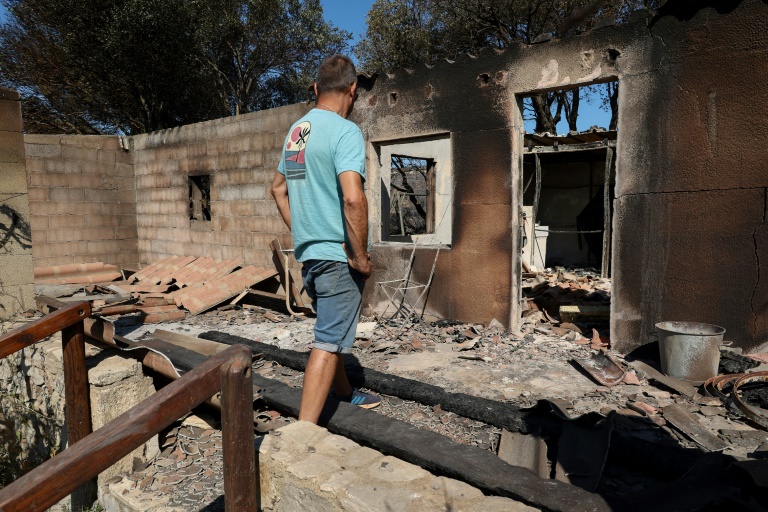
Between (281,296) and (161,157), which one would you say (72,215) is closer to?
(161,157)

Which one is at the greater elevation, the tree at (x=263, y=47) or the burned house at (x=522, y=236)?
the tree at (x=263, y=47)

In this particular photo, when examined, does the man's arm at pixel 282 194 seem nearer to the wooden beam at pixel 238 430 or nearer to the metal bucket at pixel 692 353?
the wooden beam at pixel 238 430

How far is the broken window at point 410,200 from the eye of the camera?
12773mm

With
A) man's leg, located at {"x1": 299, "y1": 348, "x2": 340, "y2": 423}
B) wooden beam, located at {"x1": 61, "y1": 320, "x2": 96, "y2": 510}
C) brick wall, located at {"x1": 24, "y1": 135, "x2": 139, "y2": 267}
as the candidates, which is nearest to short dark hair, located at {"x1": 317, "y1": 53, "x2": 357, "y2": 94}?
man's leg, located at {"x1": 299, "y1": 348, "x2": 340, "y2": 423}

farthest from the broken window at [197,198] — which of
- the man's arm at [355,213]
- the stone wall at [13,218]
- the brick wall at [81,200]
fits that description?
the man's arm at [355,213]

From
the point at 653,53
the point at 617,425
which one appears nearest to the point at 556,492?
the point at 617,425

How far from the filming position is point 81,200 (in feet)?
34.4

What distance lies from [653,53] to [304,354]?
421 cm

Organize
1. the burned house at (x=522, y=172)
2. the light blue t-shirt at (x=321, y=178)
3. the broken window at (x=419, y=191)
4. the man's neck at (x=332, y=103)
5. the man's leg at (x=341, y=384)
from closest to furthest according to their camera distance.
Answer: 1. the light blue t-shirt at (x=321, y=178)
2. the man's neck at (x=332, y=103)
3. the man's leg at (x=341, y=384)
4. the burned house at (x=522, y=172)
5. the broken window at (x=419, y=191)

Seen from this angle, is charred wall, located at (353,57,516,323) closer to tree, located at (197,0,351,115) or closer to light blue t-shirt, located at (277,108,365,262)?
light blue t-shirt, located at (277,108,365,262)

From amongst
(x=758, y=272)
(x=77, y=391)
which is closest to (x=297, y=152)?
(x=77, y=391)

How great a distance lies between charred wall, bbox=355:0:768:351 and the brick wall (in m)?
7.81

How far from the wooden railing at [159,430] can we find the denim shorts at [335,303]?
89 centimetres

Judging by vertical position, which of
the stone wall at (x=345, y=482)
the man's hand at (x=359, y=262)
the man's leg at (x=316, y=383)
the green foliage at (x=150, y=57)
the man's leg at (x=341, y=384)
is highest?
the green foliage at (x=150, y=57)
